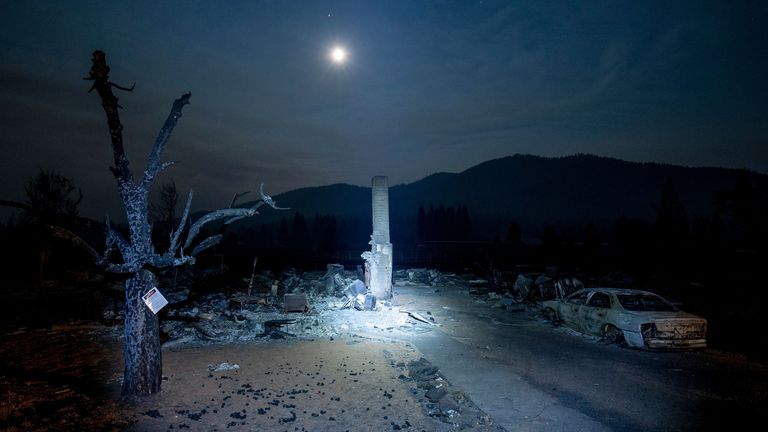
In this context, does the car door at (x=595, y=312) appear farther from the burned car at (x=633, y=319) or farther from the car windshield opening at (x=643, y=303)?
the car windshield opening at (x=643, y=303)

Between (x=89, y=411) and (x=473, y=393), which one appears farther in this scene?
(x=473, y=393)

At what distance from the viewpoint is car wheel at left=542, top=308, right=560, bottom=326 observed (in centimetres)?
1291

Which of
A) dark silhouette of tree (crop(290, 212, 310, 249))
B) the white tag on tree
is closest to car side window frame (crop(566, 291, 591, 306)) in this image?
the white tag on tree

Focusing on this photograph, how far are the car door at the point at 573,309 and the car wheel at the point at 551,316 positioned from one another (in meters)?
0.31

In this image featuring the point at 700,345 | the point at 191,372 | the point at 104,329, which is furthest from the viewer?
the point at 104,329

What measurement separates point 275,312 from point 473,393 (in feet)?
30.2

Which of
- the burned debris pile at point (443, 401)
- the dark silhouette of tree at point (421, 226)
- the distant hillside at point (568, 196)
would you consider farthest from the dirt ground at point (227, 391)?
the distant hillside at point (568, 196)

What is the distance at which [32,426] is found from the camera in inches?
196

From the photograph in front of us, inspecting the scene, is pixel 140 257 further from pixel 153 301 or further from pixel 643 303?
pixel 643 303

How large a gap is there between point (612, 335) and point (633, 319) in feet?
2.95

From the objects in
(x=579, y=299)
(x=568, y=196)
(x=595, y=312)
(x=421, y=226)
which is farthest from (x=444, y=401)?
(x=568, y=196)

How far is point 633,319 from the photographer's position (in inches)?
381

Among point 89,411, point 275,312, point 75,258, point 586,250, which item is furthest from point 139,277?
point 586,250

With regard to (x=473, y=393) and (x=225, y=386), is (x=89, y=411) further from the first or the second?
(x=473, y=393)
